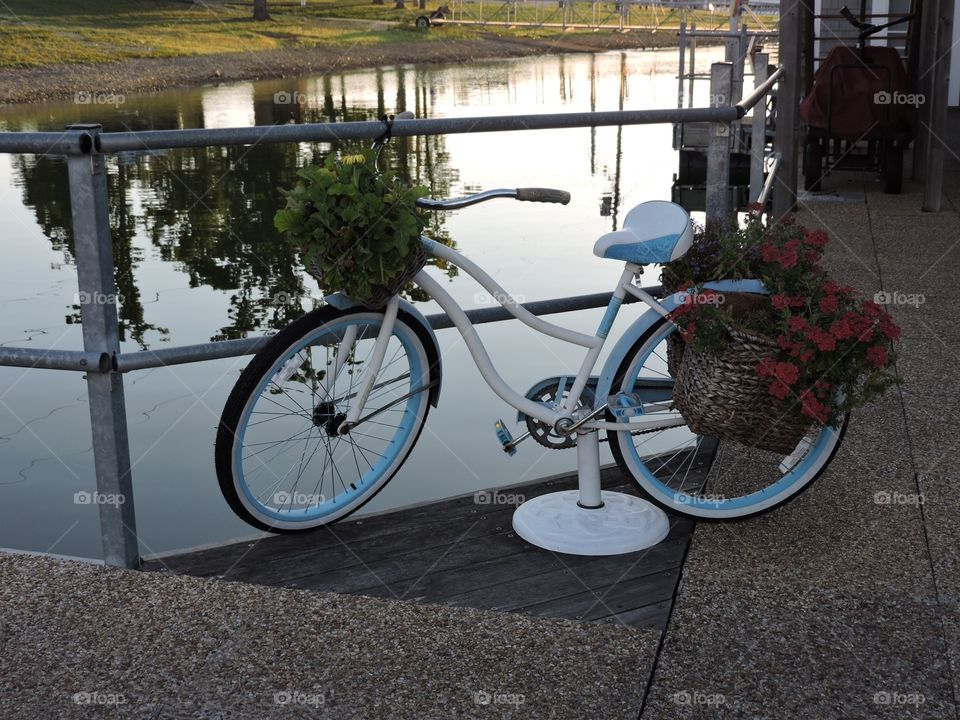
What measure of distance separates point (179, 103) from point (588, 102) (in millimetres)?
8528

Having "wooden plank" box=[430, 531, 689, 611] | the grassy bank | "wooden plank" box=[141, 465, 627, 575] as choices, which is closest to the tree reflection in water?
"wooden plank" box=[141, 465, 627, 575]

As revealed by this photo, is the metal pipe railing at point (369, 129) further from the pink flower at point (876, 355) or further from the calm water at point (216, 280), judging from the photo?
the pink flower at point (876, 355)

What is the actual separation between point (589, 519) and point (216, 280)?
7.68 metres

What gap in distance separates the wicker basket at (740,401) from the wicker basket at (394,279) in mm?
745

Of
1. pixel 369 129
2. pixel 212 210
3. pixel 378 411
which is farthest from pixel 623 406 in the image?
pixel 212 210

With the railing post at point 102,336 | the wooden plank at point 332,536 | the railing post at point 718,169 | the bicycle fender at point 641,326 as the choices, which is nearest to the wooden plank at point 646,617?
the bicycle fender at point 641,326

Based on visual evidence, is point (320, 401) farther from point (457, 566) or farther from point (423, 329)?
point (457, 566)

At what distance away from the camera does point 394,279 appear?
10.1ft

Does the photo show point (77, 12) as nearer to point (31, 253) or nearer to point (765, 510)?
point (31, 253)

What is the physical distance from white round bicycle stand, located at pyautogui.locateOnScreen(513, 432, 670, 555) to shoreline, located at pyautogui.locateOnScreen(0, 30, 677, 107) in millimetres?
22923

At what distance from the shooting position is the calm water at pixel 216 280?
6.13 meters

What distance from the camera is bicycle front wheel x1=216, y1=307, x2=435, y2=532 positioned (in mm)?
3098

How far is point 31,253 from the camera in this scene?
37.5ft

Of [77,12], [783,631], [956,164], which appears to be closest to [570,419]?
[783,631]
